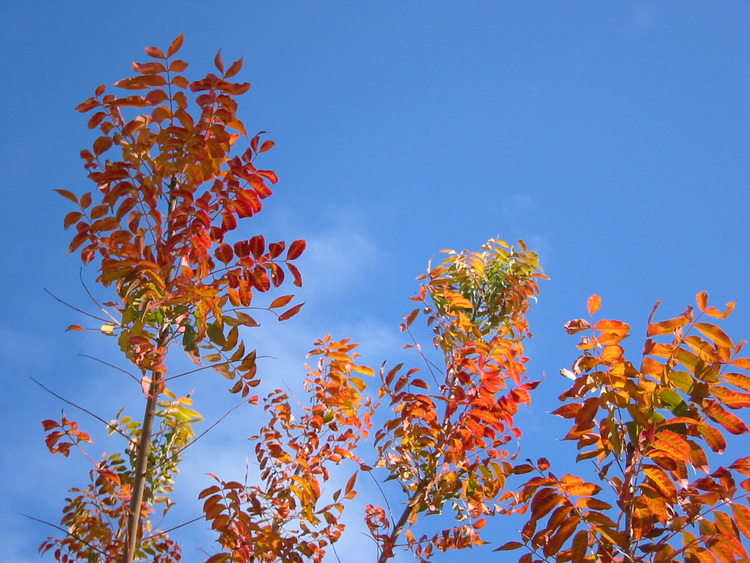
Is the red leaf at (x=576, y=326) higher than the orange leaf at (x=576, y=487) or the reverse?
higher

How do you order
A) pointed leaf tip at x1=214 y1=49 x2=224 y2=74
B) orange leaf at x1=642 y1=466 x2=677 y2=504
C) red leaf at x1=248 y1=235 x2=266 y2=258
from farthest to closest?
1. pointed leaf tip at x1=214 y1=49 x2=224 y2=74
2. red leaf at x1=248 y1=235 x2=266 y2=258
3. orange leaf at x1=642 y1=466 x2=677 y2=504

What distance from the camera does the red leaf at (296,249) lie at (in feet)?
7.67

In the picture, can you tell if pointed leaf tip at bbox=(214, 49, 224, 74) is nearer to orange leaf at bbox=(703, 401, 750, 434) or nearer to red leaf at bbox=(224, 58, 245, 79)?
red leaf at bbox=(224, 58, 245, 79)

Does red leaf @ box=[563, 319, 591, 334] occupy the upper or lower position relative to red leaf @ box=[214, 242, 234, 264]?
lower

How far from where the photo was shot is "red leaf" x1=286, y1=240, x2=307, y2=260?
92.0 inches

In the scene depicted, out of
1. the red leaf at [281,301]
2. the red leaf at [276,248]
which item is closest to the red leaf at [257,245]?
the red leaf at [276,248]

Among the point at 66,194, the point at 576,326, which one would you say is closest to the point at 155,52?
the point at 66,194

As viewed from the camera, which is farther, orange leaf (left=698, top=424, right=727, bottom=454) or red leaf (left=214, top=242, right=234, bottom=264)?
red leaf (left=214, top=242, right=234, bottom=264)

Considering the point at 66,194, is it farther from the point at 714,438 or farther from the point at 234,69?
the point at 714,438

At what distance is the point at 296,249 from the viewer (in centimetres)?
235

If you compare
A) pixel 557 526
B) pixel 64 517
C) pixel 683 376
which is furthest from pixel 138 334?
pixel 64 517

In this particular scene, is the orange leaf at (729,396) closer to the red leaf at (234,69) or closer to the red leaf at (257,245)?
the red leaf at (257,245)

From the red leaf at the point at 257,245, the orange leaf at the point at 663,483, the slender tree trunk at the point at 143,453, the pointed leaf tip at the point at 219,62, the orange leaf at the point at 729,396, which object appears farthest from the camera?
the pointed leaf tip at the point at 219,62

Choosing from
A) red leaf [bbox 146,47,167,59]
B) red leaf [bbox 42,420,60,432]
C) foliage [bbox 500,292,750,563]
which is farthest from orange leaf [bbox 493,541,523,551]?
red leaf [bbox 146,47,167,59]
